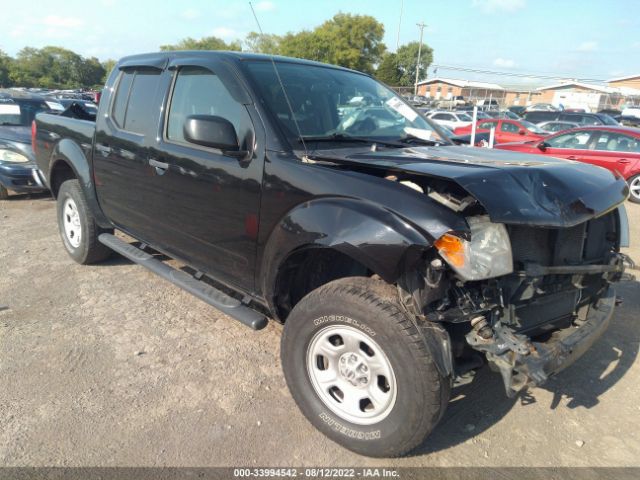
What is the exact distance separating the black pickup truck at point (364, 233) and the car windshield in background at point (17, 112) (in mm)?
6523

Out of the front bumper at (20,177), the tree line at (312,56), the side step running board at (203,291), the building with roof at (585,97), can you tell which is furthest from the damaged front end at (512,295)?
the building with roof at (585,97)

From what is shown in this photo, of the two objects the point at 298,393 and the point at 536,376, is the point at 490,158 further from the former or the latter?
the point at 298,393

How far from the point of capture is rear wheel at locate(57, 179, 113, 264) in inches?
179

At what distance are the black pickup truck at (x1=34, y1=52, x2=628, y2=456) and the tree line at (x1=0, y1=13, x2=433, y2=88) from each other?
30123 mm

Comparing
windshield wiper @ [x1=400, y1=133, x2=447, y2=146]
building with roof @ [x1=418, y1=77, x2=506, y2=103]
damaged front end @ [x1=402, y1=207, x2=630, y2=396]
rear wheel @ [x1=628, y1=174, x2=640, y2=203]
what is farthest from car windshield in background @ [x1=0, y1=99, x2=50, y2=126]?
building with roof @ [x1=418, y1=77, x2=506, y2=103]

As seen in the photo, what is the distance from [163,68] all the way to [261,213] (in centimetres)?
166

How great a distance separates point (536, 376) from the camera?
200cm

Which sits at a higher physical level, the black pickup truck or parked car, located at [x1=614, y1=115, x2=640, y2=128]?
parked car, located at [x1=614, y1=115, x2=640, y2=128]

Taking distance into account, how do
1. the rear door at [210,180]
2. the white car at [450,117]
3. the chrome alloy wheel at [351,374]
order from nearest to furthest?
the chrome alloy wheel at [351,374], the rear door at [210,180], the white car at [450,117]

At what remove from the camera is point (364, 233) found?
7.02 ft

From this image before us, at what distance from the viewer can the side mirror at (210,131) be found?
8.38ft

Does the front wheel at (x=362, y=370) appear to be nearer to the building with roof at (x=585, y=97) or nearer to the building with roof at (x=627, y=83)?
the building with roof at (x=585, y=97)

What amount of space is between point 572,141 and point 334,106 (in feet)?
30.2

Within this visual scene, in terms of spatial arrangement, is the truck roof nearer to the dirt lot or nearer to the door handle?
the door handle
